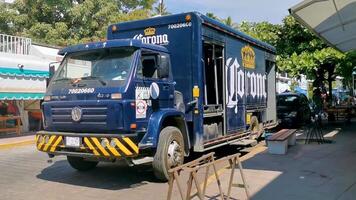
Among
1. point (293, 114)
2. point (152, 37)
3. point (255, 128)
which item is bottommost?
point (255, 128)

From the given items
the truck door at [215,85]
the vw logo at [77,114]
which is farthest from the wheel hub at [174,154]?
the vw logo at [77,114]

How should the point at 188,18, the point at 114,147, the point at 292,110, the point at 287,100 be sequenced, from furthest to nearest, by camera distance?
the point at 287,100 → the point at 292,110 → the point at 188,18 → the point at 114,147

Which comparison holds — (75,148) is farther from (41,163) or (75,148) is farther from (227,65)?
(227,65)

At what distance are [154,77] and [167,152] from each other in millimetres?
1403

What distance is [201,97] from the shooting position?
9.19 meters

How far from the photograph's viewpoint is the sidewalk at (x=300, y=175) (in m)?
7.08

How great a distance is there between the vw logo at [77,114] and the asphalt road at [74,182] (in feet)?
4.05

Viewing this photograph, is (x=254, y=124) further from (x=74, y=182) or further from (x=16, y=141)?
(x=16, y=141)

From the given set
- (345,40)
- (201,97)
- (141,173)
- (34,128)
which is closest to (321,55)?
(345,40)

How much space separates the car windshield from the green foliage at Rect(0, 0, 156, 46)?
15.9 meters

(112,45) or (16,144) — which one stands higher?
(112,45)

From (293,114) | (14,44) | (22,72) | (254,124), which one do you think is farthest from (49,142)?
(293,114)

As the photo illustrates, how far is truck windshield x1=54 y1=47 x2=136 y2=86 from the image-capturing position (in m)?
7.77

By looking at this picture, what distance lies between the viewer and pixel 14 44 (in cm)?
1820
